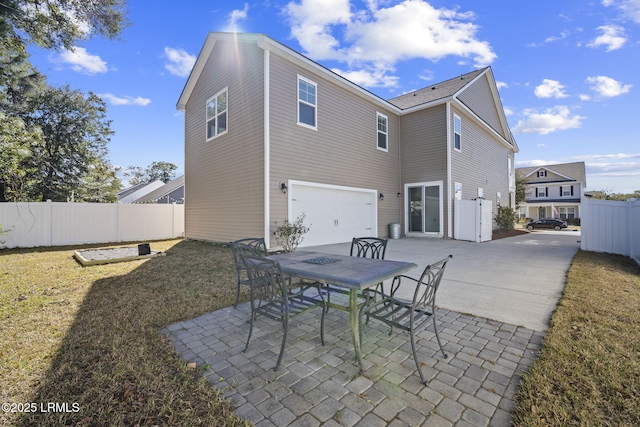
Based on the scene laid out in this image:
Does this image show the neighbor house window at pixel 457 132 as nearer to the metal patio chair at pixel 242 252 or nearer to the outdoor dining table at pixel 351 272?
the metal patio chair at pixel 242 252

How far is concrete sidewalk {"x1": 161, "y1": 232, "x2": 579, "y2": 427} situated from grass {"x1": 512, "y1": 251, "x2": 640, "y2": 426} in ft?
0.44

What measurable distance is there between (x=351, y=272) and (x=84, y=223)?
12534 mm

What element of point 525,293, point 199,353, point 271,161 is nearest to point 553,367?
point 525,293

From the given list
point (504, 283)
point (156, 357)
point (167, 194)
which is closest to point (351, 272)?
point (156, 357)

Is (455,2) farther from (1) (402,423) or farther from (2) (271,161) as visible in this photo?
(1) (402,423)

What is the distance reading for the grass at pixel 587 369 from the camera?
1.75m

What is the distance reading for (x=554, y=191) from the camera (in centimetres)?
3366

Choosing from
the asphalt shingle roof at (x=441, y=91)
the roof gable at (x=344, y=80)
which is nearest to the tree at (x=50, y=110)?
the roof gable at (x=344, y=80)

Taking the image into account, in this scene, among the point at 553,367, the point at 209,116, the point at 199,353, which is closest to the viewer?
the point at 553,367

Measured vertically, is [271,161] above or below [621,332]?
above

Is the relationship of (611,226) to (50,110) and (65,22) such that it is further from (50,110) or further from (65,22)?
(50,110)

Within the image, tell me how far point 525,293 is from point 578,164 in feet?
136

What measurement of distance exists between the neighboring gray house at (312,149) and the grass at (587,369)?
22.6ft

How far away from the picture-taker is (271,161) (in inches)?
332
